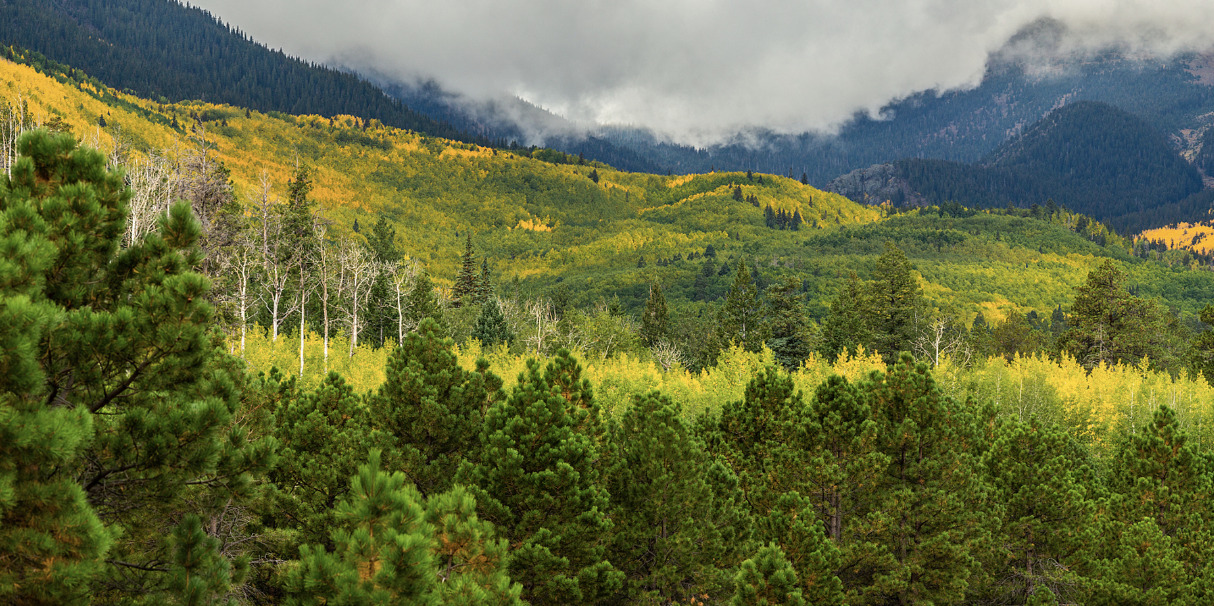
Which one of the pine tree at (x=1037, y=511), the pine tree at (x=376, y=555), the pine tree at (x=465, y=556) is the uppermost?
the pine tree at (x=376, y=555)

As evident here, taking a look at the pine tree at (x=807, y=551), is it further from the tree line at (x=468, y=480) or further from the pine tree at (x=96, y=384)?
the pine tree at (x=96, y=384)

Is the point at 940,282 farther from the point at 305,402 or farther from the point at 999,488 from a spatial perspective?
the point at 305,402

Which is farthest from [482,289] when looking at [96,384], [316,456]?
[96,384]

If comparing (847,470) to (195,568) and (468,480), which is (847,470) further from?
(195,568)

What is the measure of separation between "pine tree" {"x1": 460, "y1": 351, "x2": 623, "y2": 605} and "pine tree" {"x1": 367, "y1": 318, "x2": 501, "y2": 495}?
54.7 inches

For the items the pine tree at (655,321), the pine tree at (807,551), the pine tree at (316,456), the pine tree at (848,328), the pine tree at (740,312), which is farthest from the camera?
the pine tree at (655,321)

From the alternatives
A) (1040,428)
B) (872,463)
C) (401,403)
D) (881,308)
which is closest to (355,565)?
(401,403)

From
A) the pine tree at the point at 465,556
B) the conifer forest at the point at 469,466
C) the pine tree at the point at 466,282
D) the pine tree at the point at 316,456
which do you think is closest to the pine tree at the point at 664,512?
the conifer forest at the point at 469,466

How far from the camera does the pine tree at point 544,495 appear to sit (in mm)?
14188

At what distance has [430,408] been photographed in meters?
15.3

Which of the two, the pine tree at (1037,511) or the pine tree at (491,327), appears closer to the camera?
the pine tree at (1037,511)

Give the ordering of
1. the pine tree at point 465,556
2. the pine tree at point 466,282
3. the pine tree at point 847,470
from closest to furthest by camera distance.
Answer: the pine tree at point 465,556 < the pine tree at point 847,470 < the pine tree at point 466,282

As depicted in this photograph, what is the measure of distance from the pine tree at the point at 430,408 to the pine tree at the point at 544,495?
1390 millimetres

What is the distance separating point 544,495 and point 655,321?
6999 cm
